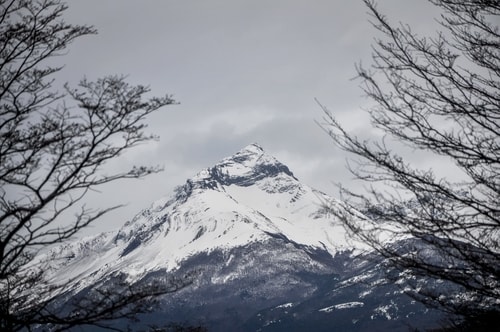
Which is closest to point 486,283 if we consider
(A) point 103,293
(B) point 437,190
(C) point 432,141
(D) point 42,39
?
(B) point 437,190

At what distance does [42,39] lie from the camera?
9.04 meters

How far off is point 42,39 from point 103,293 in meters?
4.67

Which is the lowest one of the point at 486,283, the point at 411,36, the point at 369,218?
the point at 486,283

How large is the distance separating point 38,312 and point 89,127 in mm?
3268

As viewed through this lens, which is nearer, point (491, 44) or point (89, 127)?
point (491, 44)

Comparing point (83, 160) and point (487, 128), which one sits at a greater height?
point (83, 160)

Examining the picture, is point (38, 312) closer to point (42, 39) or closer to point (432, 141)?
point (42, 39)

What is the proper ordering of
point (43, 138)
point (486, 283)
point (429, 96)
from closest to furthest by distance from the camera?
point (486, 283), point (429, 96), point (43, 138)

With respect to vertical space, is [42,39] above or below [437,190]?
above

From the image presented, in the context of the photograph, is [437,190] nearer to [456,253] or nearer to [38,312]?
[456,253]

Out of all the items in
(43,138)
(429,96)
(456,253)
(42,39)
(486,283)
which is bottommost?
(486,283)

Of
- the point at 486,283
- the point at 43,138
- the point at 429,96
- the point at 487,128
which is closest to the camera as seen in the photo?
the point at 486,283

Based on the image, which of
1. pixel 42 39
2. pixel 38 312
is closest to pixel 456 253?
pixel 38 312

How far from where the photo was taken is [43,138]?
8.63 meters
